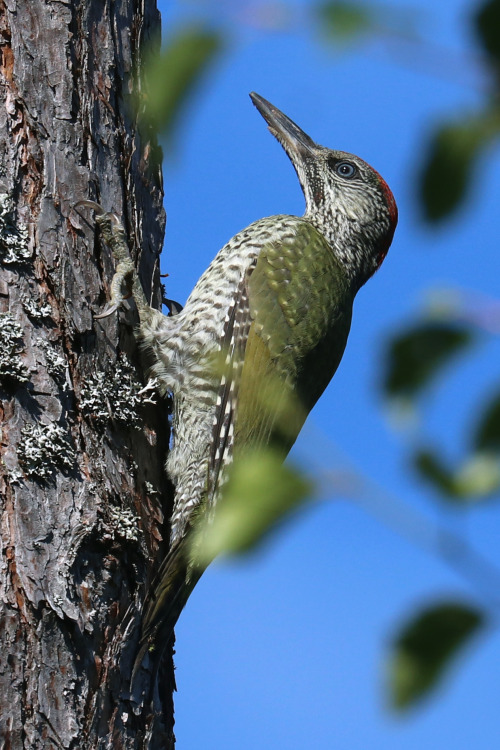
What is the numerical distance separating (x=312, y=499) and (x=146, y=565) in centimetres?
202

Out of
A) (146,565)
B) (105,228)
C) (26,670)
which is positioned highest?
(105,228)

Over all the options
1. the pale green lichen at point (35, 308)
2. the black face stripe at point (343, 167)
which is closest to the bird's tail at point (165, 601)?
the pale green lichen at point (35, 308)

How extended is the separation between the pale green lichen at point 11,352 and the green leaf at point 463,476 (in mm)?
1888

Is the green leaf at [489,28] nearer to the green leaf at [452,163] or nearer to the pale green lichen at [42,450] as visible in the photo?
the green leaf at [452,163]

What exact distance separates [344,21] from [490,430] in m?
0.30

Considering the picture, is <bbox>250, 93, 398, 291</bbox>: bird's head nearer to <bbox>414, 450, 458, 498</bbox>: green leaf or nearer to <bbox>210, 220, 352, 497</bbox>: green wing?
<bbox>210, 220, 352, 497</bbox>: green wing

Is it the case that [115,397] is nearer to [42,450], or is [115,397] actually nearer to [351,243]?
[42,450]

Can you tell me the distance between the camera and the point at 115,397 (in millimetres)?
2645

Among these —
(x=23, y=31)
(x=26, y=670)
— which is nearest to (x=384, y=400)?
(x=26, y=670)

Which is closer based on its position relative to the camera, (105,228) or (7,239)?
(7,239)

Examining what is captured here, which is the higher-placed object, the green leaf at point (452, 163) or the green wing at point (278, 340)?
the green wing at point (278, 340)

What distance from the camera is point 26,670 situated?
7.02 ft

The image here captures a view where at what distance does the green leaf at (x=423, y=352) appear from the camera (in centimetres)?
65

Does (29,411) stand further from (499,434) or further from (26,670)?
(499,434)
